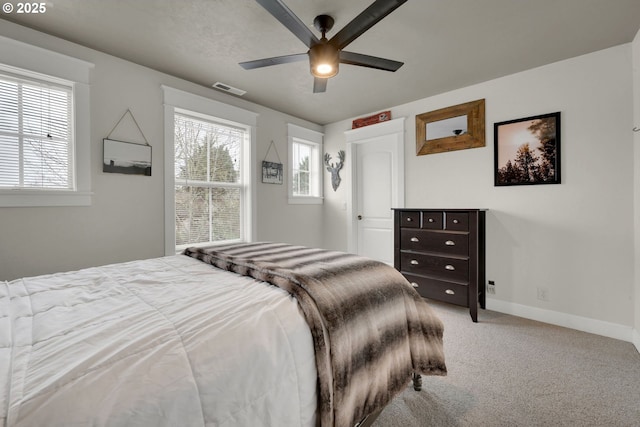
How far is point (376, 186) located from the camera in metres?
4.16

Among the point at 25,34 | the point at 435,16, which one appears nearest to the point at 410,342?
the point at 435,16

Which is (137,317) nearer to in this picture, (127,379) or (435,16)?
(127,379)

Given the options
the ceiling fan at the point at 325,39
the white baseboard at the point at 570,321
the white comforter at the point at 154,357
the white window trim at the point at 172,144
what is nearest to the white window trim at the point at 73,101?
the white window trim at the point at 172,144

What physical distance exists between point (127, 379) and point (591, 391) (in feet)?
8.03

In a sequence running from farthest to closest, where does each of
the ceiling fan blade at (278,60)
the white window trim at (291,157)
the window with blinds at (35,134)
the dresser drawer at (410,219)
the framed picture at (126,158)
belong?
the white window trim at (291,157), the dresser drawer at (410,219), the framed picture at (126,158), the window with blinds at (35,134), the ceiling fan blade at (278,60)

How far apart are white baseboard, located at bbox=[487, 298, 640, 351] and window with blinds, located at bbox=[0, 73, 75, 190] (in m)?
4.33

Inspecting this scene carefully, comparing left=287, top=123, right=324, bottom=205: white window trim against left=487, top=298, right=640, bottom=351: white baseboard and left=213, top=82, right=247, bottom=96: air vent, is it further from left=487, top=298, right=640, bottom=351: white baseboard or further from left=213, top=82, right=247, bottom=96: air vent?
left=487, top=298, right=640, bottom=351: white baseboard

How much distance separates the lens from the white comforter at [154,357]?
0.59 m

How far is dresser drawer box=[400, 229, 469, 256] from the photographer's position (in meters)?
2.77

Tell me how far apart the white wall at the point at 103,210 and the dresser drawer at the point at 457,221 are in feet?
9.68

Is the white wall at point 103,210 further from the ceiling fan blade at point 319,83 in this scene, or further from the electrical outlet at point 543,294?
the electrical outlet at point 543,294

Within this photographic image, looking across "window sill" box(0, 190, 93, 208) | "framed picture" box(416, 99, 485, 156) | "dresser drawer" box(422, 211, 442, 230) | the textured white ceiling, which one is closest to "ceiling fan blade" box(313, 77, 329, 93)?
the textured white ceiling

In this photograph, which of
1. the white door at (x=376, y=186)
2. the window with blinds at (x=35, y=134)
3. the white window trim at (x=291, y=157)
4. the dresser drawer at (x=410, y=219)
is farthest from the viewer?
the white window trim at (x=291, y=157)

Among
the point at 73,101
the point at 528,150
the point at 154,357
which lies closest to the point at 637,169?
the point at 528,150
